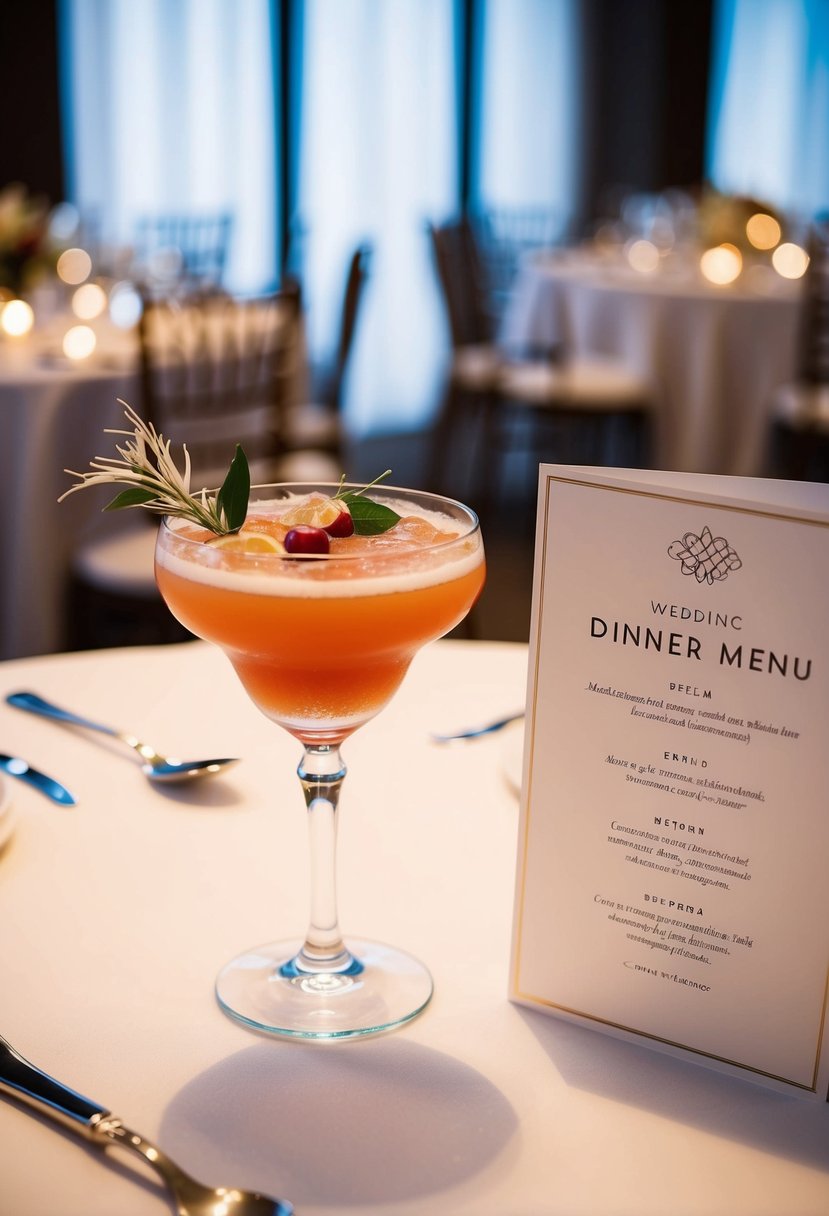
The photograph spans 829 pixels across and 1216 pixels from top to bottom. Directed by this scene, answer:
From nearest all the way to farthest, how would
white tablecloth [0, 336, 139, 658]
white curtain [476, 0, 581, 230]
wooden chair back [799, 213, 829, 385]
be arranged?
white tablecloth [0, 336, 139, 658], wooden chair back [799, 213, 829, 385], white curtain [476, 0, 581, 230]

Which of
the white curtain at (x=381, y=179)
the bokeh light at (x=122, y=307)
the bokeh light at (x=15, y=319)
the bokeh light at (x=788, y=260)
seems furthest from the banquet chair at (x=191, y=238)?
the bokeh light at (x=788, y=260)

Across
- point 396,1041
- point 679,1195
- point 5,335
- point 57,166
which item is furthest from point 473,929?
point 57,166

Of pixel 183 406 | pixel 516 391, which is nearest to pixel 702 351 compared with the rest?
pixel 516 391

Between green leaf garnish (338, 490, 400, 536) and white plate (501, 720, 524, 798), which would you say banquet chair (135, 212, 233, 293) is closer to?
white plate (501, 720, 524, 798)

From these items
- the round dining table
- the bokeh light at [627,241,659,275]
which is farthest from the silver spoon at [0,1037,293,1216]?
the bokeh light at [627,241,659,275]

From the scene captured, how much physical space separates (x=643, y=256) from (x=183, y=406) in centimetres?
271

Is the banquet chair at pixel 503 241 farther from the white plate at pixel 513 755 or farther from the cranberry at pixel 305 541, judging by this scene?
the cranberry at pixel 305 541

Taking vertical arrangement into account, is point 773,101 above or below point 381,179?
above

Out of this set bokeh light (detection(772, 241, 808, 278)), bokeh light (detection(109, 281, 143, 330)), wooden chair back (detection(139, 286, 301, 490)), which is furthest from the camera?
bokeh light (detection(772, 241, 808, 278))

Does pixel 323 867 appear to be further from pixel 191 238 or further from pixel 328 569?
pixel 191 238

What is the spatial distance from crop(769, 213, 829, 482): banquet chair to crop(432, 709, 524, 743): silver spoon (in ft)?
10.4

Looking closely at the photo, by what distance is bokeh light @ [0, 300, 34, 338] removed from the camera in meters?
2.96

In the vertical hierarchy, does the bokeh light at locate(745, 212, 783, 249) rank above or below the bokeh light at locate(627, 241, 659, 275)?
above

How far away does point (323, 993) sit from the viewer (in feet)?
2.22
